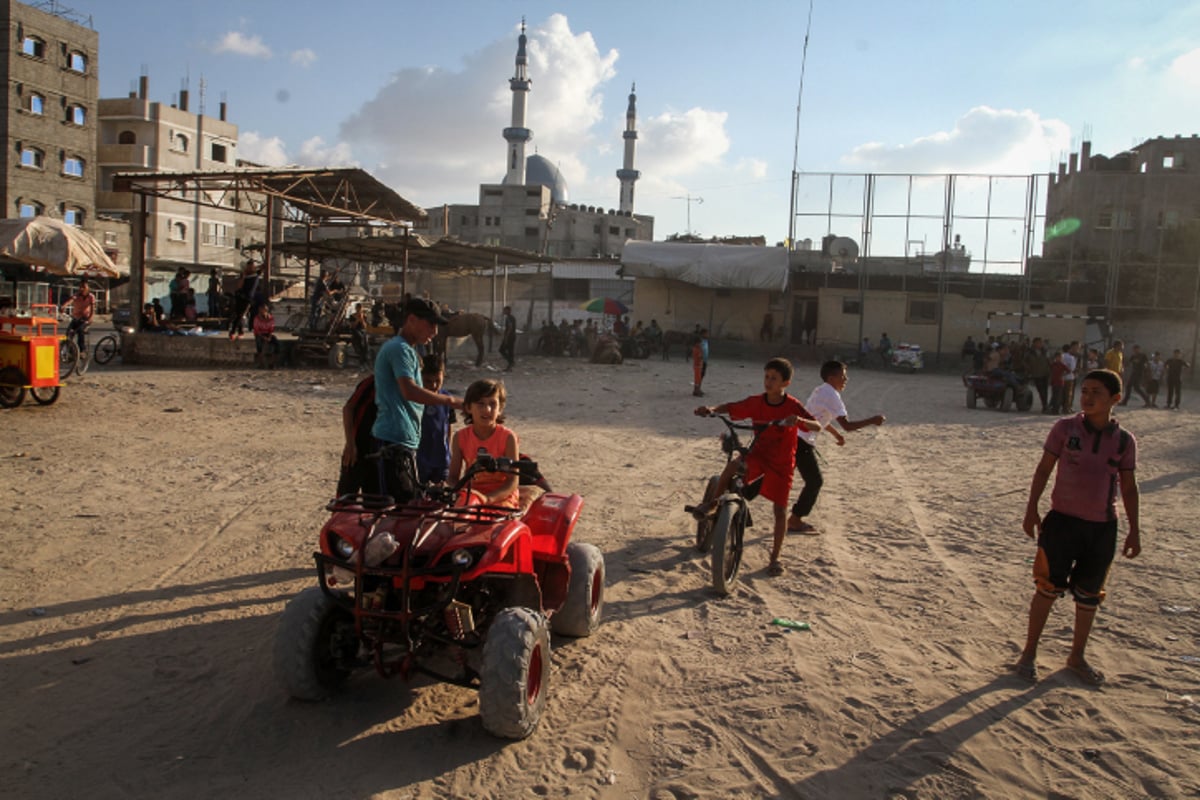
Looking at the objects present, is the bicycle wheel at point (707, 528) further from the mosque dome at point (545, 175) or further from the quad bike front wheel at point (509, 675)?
the mosque dome at point (545, 175)

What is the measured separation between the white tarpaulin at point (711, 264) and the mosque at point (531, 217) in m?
32.3

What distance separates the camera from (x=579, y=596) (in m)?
4.55

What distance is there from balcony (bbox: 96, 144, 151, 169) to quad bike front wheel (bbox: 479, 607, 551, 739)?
197 ft

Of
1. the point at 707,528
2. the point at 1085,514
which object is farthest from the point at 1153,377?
the point at 1085,514

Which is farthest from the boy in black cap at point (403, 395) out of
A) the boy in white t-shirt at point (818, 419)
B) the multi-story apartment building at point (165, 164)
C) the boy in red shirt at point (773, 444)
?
the multi-story apartment building at point (165, 164)

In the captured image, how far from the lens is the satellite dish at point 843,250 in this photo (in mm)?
36844

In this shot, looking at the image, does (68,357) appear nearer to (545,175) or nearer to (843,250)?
(843,250)

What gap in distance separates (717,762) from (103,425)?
33.8 ft

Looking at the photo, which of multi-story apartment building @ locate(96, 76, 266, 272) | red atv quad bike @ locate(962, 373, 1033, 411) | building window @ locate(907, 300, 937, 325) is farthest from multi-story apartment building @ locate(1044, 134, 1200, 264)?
multi-story apartment building @ locate(96, 76, 266, 272)

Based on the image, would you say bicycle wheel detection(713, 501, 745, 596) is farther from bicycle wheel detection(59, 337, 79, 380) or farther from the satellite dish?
the satellite dish

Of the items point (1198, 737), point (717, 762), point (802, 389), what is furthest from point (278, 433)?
point (802, 389)

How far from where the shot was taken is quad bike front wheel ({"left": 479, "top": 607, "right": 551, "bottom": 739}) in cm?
338

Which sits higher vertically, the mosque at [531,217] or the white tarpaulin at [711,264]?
the mosque at [531,217]

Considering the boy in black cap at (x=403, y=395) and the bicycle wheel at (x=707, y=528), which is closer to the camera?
the boy in black cap at (x=403, y=395)
